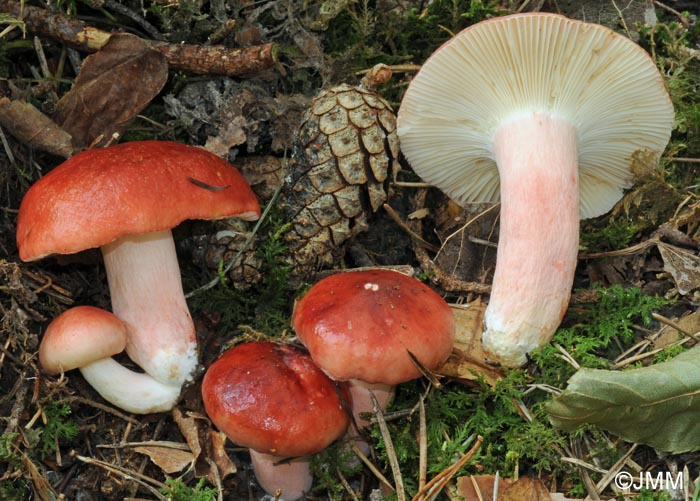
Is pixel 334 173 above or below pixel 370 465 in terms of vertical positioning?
above

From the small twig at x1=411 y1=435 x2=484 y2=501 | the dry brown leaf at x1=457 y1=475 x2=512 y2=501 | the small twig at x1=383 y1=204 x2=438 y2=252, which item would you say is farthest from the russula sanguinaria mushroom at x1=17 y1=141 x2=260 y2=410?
the dry brown leaf at x1=457 y1=475 x2=512 y2=501

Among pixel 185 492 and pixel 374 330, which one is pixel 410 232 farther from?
pixel 185 492

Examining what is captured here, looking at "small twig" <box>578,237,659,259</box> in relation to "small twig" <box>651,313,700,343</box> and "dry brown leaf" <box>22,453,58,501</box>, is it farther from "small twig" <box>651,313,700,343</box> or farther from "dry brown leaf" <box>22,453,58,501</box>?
"dry brown leaf" <box>22,453,58,501</box>

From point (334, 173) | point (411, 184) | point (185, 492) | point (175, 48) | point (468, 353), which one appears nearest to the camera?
point (185, 492)

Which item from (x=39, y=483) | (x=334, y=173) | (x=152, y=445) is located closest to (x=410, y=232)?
(x=334, y=173)

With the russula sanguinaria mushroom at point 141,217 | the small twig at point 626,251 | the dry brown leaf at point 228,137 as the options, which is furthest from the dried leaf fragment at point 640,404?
the dry brown leaf at point 228,137

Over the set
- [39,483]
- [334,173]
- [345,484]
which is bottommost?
[345,484]

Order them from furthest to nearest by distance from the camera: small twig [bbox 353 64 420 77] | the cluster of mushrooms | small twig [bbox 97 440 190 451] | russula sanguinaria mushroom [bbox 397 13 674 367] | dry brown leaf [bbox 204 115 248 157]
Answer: small twig [bbox 353 64 420 77] < dry brown leaf [bbox 204 115 248 157] < small twig [bbox 97 440 190 451] < russula sanguinaria mushroom [bbox 397 13 674 367] < the cluster of mushrooms
